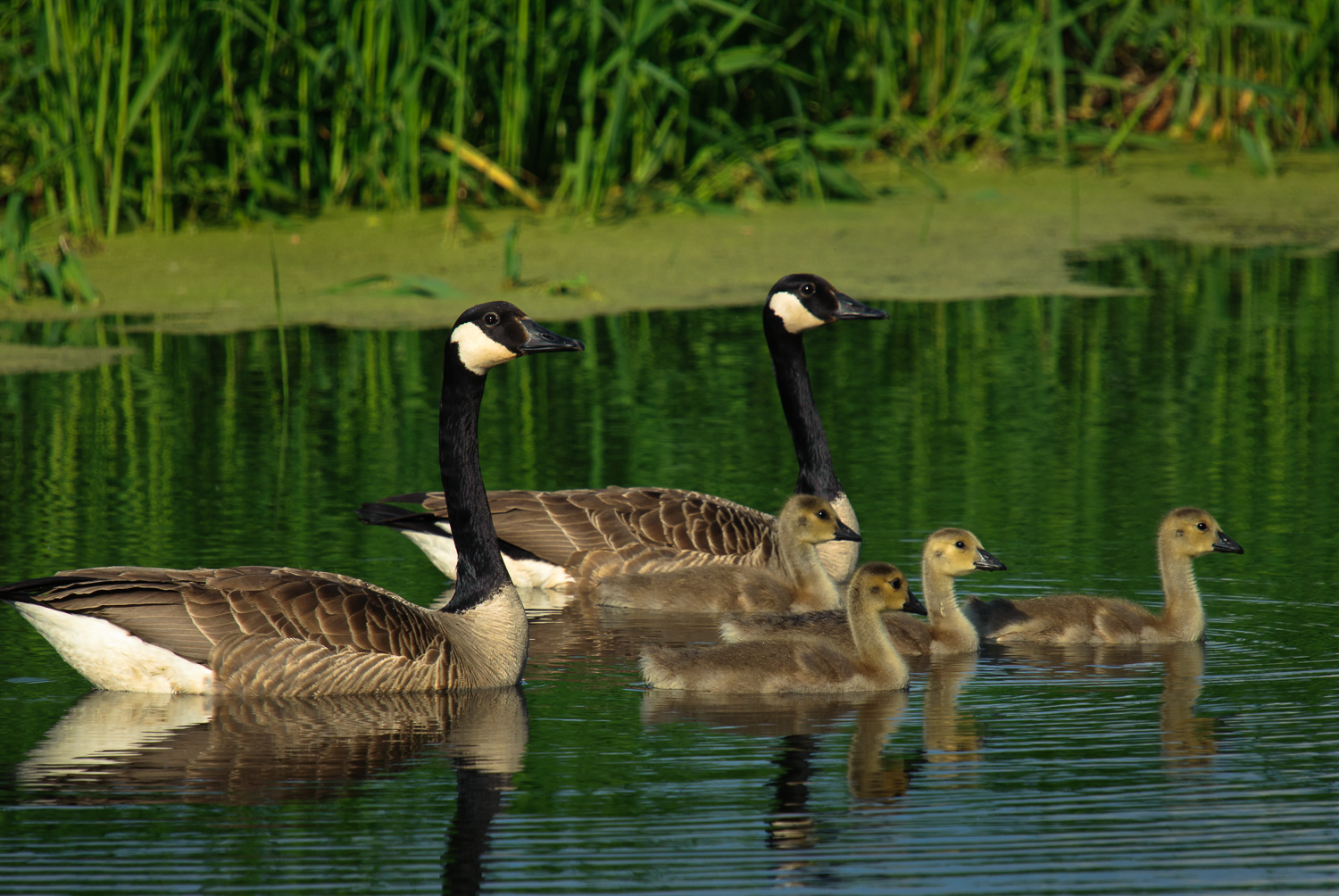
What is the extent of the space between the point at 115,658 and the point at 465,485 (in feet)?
5.21

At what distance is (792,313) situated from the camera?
34.6 ft

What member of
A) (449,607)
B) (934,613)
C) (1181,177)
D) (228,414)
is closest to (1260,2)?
(1181,177)

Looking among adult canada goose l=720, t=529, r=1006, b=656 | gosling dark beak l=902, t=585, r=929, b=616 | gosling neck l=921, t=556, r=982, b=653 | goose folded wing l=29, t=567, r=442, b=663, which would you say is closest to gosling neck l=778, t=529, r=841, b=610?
adult canada goose l=720, t=529, r=1006, b=656

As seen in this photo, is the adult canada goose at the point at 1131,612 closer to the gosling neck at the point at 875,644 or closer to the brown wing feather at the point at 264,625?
the gosling neck at the point at 875,644

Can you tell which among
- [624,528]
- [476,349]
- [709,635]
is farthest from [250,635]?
[624,528]

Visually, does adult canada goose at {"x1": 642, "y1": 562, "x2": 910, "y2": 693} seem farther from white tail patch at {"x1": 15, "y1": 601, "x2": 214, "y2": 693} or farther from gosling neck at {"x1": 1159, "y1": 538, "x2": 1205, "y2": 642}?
white tail patch at {"x1": 15, "y1": 601, "x2": 214, "y2": 693}

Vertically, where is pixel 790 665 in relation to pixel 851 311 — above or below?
below

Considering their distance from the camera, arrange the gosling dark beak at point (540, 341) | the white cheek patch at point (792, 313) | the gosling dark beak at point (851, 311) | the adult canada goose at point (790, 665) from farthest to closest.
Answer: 1. the white cheek patch at point (792, 313)
2. the gosling dark beak at point (851, 311)
3. the gosling dark beak at point (540, 341)
4. the adult canada goose at point (790, 665)

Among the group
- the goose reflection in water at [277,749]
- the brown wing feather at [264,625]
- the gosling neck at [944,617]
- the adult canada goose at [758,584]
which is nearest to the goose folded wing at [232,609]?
the brown wing feather at [264,625]

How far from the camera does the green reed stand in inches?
617

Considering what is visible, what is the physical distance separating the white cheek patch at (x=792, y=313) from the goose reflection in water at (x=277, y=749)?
3578 mm

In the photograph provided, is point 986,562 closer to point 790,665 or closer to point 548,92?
point 790,665

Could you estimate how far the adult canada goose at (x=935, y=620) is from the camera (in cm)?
823

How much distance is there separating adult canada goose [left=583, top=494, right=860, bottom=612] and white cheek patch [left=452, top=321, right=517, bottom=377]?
1796 mm
